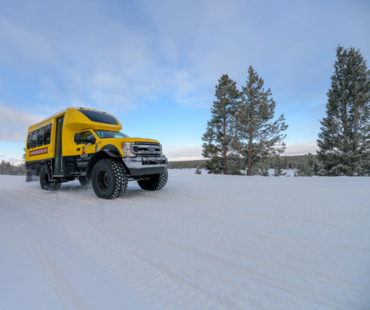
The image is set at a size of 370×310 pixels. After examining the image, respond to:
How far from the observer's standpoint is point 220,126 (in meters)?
22.4

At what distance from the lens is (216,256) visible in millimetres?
1867

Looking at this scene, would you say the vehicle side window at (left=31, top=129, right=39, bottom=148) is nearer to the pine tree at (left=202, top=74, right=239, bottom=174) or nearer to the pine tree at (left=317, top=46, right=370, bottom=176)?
the pine tree at (left=202, top=74, right=239, bottom=174)

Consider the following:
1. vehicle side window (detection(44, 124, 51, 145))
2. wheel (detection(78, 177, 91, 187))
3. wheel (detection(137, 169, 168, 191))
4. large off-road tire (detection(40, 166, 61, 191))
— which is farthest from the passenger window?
large off-road tire (detection(40, 166, 61, 191))

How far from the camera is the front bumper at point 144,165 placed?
15.2 feet

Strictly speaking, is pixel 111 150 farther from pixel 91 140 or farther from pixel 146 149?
pixel 91 140

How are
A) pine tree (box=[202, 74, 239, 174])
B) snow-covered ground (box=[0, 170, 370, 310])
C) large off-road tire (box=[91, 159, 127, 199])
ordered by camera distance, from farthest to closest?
pine tree (box=[202, 74, 239, 174]) → large off-road tire (box=[91, 159, 127, 199]) → snow-covered ground (box=[0, 170, 370, 310])

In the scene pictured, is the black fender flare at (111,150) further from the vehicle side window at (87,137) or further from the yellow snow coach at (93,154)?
the vehicle side window at (87,137)

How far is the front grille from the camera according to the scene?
481 cm

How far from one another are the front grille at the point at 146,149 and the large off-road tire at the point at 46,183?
4143 mm

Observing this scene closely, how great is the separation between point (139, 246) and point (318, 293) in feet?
5.60

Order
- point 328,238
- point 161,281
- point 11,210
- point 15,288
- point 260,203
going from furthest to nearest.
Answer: point 260,203, point 11,210, point 328,238, point 161,281, point 15,288

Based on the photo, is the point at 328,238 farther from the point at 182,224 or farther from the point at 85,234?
the point at 85,234

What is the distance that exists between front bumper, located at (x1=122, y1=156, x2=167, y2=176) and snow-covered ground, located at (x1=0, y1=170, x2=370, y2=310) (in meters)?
1.58

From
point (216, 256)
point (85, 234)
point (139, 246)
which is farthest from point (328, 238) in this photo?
point (85, 234)
